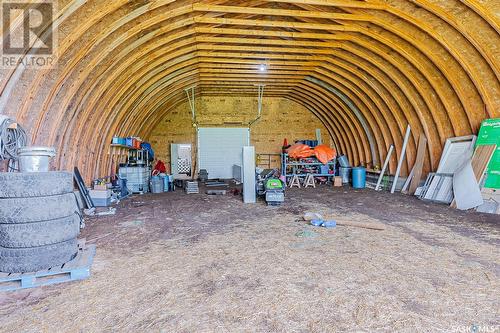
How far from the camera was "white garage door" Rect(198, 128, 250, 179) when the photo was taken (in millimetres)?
13820

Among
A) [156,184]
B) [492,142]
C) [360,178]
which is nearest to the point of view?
[492,142]

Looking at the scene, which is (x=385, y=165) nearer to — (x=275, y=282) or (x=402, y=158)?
(x=402, y=158)

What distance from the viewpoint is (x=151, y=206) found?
6.98m

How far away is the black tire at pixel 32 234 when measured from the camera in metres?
2.81

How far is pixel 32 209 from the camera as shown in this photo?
286 centimetres

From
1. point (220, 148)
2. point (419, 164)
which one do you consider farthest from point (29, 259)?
point (220, 148)

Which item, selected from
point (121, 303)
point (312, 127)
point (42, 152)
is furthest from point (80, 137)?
point (312, 127)

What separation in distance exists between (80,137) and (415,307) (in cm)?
709

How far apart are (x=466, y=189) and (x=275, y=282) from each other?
6.04 m

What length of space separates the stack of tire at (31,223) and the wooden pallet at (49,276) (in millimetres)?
96

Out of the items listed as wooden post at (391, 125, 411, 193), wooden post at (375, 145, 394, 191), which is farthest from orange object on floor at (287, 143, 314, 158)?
wooden post at (391, 125, 411, 193)

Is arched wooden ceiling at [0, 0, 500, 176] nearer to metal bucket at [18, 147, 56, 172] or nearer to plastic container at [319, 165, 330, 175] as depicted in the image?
metal bucket at [18, 147, 56, 172]

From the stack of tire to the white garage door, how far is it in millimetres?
10853

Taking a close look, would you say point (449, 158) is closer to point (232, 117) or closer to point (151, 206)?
point (151, 206)
